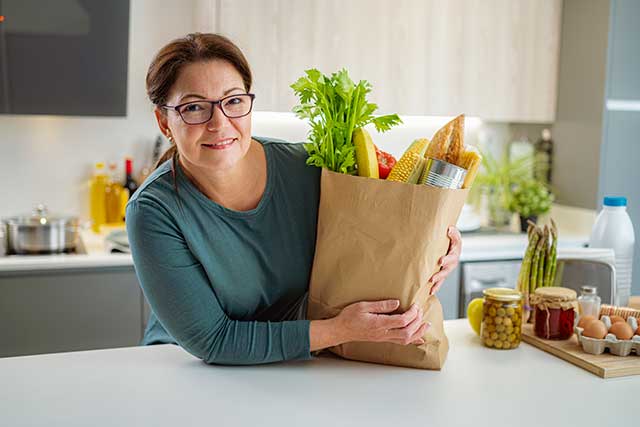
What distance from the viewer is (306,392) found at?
4.23 feet

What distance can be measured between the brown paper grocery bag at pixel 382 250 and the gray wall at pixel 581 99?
225 cm

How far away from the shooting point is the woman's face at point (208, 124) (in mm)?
1382

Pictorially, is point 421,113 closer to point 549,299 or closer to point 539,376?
point 549,299

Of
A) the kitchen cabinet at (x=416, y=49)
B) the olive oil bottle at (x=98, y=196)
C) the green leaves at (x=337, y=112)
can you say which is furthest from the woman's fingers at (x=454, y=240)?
the olive oil bottle at (x=98, y=196)

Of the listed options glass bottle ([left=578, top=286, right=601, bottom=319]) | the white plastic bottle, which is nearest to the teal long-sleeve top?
glass bottle ([left=578, top=286, right=601, bottom=319])

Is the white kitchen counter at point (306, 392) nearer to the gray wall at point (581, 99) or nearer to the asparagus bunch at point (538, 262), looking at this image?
the asparagus bunch at point (538, 262)

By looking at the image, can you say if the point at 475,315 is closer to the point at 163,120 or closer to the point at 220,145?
the point at 220,145

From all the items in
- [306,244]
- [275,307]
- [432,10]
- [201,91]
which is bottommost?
[275,307]

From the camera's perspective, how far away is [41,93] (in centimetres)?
279

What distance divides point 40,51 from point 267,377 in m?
1.97

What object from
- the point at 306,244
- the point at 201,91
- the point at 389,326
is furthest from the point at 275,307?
the point at 201,91

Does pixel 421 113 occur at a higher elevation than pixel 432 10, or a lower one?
lower

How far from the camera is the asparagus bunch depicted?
171cm

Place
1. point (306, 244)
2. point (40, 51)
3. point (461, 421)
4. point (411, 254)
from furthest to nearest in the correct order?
point (40, 51), point (306, 244), point (411, 254), point (461, 421)
